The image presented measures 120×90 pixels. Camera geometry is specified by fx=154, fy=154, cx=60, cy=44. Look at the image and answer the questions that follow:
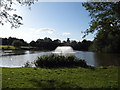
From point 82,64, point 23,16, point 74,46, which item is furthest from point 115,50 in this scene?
point 23,16

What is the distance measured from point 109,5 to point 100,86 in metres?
7.01

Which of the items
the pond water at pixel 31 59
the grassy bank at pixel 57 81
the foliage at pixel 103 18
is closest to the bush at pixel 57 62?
the foliage at pixel 103 18

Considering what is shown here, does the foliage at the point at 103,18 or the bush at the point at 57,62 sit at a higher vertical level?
the foliage at the point at 103,18

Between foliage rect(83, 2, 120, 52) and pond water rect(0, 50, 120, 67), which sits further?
pond water rect(0, 50, 120, 67)

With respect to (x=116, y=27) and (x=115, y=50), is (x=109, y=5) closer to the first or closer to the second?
(x=116, y=27)

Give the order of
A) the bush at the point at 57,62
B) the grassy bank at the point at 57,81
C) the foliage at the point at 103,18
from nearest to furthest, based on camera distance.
Answer: the grassy bank at the point at 57,81, the foliage at the point at 103,18, the bush at the point at 57,62

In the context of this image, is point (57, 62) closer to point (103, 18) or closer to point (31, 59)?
point (103, 18)

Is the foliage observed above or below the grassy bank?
above

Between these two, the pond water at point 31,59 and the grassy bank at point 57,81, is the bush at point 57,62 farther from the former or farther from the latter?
the grassy bank at point 57,81

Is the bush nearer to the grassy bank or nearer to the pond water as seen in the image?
the pond water

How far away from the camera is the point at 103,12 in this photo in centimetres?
1075

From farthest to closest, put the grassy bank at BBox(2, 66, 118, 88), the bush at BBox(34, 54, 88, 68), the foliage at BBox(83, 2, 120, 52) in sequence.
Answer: the bush at BBox(34, 54, 88, 68)
the foliage at BBox(83, 2, 120, 52)
the grassy bank at BBox(2, 66, 118, 88)

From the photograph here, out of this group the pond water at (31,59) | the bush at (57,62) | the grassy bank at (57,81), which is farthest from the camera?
the pond water at (31,59)

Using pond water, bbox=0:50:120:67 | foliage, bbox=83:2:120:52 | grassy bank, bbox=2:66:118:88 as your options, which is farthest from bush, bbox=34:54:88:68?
grassy bank, bbox=2:66:118:88
